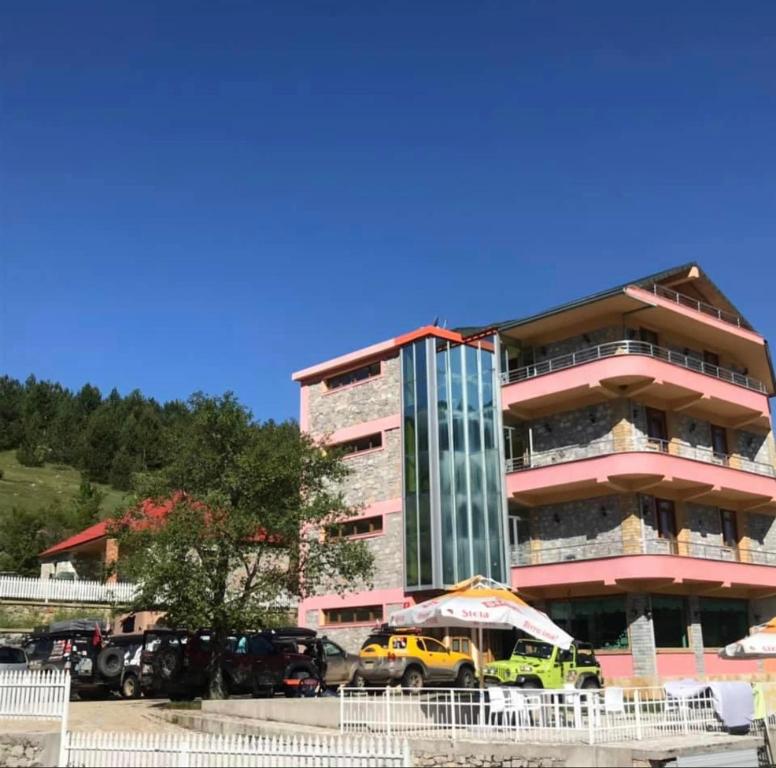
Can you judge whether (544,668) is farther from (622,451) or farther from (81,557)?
(81,557)

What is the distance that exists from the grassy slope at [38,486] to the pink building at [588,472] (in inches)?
1823

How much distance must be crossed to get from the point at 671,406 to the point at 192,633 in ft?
67.5

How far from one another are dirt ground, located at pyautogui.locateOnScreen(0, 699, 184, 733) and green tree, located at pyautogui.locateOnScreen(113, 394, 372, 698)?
245cm

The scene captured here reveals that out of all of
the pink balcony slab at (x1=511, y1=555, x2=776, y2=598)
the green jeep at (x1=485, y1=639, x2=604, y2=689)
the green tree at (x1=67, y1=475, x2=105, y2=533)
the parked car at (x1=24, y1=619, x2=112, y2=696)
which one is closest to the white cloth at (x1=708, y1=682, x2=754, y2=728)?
the green jeep at (x1=485, y1=639, x2=604, y2=689)

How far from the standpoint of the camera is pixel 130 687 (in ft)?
79.2

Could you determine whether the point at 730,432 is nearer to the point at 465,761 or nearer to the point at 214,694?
the point at 214,694

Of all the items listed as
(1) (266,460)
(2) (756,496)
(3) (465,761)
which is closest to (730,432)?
(2) (756,496)

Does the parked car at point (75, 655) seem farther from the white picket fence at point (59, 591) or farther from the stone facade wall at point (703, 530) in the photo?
the stone facade wall at point (703, 530)

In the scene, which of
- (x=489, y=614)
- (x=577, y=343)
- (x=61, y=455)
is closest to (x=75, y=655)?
(x=489, y=614)

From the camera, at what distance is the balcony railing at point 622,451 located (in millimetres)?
32750

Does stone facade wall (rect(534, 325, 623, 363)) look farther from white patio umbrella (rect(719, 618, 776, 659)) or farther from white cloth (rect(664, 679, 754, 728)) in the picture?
white cloth (rect(664, 679, 754, 728))

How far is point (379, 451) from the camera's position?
3775cm

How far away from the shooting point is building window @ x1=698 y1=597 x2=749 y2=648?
33844 mm

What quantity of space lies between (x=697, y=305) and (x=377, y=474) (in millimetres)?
15453
